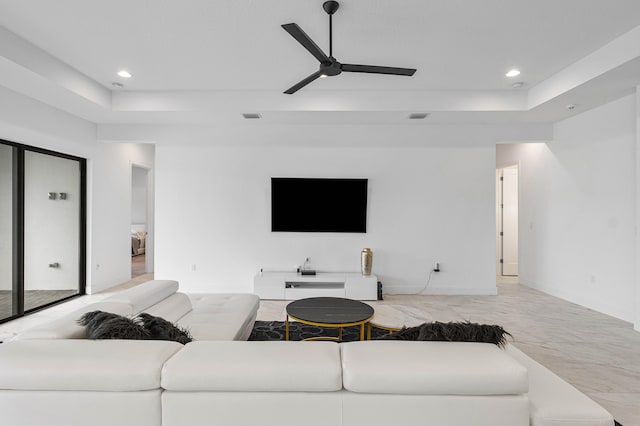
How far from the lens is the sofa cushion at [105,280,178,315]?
2.36 metres

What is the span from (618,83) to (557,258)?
102 inches

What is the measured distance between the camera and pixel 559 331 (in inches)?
140

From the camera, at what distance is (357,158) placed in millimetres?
5156

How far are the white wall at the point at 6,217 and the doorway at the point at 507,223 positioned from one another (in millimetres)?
7773

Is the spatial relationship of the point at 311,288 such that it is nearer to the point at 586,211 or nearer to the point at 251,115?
the point at 251,115

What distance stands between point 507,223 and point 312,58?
5.45m

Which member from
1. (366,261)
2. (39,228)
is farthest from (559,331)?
(39,228)

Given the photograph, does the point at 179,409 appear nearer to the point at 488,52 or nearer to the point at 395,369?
the point at 395,369

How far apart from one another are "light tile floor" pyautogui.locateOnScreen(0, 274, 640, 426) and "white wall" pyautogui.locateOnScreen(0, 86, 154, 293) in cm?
45

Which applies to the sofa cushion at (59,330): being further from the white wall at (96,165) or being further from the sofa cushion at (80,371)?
the white wall at (96,165)

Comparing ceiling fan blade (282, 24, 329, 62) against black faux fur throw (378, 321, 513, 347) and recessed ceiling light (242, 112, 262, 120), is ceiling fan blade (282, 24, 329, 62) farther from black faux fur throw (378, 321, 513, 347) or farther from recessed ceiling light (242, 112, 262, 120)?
recessed ceiling light (242, 112, 262, 120)

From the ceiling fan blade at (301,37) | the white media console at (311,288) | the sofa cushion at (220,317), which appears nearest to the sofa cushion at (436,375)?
the sofa cushion at (220,317)

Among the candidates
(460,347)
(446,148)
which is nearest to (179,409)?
(460,347)

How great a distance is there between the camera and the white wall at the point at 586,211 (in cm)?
400
